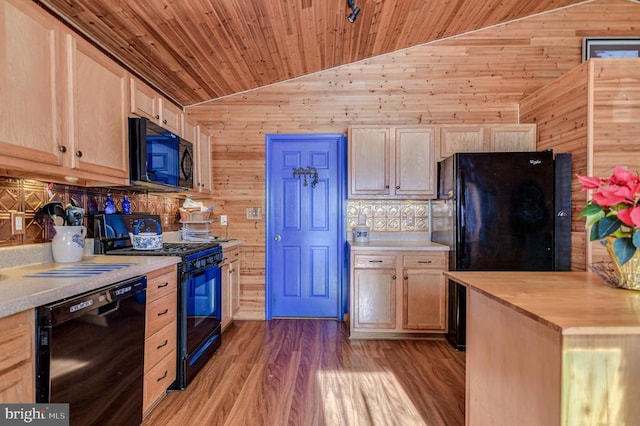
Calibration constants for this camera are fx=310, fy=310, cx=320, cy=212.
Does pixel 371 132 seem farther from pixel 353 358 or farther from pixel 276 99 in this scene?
pixel 353 358

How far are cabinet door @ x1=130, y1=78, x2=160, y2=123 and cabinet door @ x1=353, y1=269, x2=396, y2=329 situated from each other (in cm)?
225

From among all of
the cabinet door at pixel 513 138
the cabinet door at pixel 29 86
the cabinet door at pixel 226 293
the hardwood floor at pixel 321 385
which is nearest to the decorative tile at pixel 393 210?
the cabinet door at pixel 513 138

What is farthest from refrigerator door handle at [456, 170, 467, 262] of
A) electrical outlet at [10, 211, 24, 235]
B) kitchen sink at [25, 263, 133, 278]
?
electrical outlet at [10, 211, 24, 235]

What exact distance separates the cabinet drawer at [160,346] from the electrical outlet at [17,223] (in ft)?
Answer: 3.02

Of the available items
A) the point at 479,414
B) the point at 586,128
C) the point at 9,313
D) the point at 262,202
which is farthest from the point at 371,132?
the point at 9,313

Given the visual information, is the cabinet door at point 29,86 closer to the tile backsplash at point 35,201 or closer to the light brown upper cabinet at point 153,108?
the tile backsplash at point 35,201

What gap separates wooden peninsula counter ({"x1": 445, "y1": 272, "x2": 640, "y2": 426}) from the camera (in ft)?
3.06

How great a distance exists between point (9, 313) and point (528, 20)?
491 centimetres

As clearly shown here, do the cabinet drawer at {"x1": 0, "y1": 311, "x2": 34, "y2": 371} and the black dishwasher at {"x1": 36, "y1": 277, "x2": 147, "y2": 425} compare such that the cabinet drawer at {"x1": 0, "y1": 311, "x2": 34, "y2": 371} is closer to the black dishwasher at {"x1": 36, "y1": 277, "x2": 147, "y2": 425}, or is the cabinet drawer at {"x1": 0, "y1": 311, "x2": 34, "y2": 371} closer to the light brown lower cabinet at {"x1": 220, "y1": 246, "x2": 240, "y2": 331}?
the black dishwasher at {"x1": 36, "y1": 277, "x2": 147, "y2": 425}

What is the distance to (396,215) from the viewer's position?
11.9 ft

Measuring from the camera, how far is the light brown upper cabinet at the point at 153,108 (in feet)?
7.34

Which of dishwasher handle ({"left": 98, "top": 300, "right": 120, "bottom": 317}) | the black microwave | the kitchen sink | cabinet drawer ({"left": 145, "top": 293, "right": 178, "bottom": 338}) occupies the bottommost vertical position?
cabinet drawer ({"left": 145, "top": 293, "right": 178, "bottom": 338})

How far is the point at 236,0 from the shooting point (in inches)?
88.1

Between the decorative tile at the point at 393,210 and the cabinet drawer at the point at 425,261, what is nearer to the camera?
the cabinet drawer at the point at 425,261
